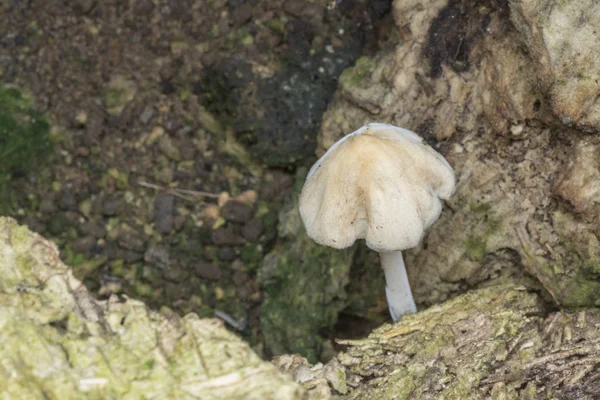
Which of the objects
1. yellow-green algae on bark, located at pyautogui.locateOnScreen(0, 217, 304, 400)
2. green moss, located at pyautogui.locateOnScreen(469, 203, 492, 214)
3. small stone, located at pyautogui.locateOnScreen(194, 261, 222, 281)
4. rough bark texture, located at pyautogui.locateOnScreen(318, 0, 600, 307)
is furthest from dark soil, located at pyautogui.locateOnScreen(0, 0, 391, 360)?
yellow-green algae on bark, located at pyautogui.locateOnScreen(0, 217, 304, 400)

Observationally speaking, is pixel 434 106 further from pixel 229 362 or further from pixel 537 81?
pixel 229 362

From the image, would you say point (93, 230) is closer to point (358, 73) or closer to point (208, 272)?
point (208, 272)

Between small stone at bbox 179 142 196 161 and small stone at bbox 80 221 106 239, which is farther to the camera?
small stone at bbox 179 142 196 161

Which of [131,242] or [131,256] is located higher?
[131,242]

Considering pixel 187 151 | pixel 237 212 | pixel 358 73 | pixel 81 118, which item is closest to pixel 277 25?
pixel 358 73

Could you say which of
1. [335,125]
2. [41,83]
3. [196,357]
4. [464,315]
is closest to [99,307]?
[196,357]

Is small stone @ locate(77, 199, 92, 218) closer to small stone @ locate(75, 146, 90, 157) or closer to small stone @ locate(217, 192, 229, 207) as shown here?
small stone @ locate(75, 146, 90, 157)

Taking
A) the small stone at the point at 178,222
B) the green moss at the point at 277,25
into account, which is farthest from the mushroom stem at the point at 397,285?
the green moss at the point at 277,25
